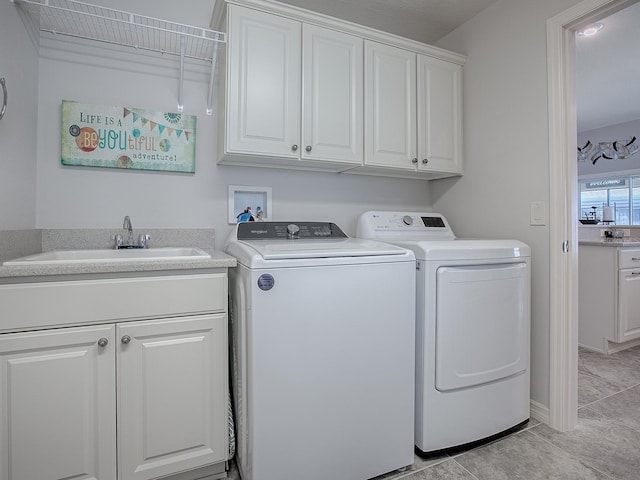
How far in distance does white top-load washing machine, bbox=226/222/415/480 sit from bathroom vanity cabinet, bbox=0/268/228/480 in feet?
0.44

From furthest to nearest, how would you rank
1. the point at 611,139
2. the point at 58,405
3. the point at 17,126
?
the point at 611,139 < the point at 17,126 < the point at 58,405

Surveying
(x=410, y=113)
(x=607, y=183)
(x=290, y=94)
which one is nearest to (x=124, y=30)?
(x=290, y=94)

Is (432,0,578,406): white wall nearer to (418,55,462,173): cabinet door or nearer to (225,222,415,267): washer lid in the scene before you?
(418,55,462,173): cabinet door

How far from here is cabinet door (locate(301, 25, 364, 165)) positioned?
1.80 m

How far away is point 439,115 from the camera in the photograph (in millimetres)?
2174

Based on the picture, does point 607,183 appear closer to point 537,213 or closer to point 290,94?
point 537,213

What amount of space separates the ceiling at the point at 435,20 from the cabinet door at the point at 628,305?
1.77 metres

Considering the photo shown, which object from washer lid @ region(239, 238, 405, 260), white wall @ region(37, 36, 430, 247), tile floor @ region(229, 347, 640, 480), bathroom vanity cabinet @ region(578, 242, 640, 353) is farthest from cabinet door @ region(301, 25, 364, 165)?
bathroom vanity cabinet @ region(578, 242, 640, 353)

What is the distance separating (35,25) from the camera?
1567 millimetres

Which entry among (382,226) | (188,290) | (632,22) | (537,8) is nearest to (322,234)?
(382,226)

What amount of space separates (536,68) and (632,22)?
49.0 inches

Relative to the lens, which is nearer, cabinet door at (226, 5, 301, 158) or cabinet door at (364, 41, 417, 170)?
cabinet door at (226, 5, 301, 158)

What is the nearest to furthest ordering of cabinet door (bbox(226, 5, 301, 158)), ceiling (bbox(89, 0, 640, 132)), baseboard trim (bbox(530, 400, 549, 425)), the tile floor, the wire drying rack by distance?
the tile floor < the wire drying rack < cabinet door (bbox(226, 5, 301, 158)) < baseboard trim (bbox(530, 400, 549, 425)) < ceiling (bbox(89, 0, 640, 132))

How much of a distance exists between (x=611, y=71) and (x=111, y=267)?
4.20 metres
